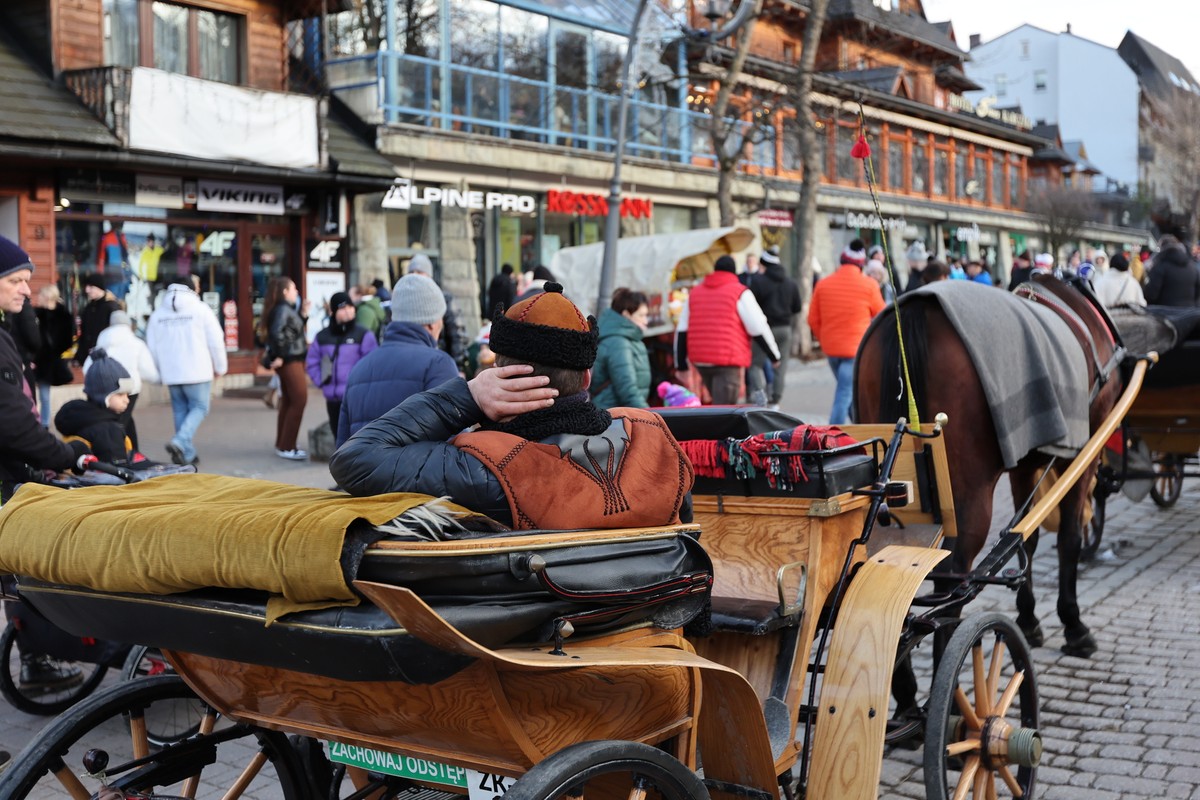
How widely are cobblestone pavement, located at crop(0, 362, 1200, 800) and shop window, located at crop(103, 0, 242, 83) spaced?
15.0 meters

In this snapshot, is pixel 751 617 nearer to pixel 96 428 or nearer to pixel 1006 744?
pixel 1006 744

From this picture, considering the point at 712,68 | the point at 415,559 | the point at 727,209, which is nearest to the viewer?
the point at 415,559

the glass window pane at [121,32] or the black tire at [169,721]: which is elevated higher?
the glass window pane at [121,32]

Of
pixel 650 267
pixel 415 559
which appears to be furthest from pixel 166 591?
pixel 650 267

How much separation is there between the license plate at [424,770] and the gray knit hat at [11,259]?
132 inches

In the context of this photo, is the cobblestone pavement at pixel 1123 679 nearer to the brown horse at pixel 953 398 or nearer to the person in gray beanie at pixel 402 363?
the brown horse at pixel 953 398

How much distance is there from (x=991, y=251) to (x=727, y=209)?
29263 mm

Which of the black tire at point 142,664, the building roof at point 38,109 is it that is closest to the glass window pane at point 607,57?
the building roof at point 38,109

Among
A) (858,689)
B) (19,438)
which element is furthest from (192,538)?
(19,438)

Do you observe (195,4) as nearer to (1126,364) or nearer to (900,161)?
(1126,364)

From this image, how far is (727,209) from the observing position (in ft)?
78.1

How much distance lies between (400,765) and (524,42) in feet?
76.3

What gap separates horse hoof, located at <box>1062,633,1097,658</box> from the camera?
20.4 feet

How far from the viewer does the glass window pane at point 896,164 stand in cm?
4172
